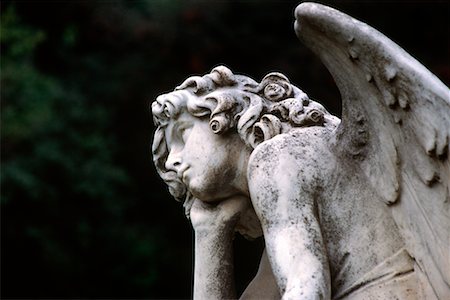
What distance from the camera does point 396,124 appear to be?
181 inches

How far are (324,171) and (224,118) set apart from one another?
0.40 meters

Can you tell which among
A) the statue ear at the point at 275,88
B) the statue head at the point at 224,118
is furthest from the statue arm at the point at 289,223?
the statue ear at the point at 275,88

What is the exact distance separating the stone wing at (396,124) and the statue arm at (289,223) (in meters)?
0.22

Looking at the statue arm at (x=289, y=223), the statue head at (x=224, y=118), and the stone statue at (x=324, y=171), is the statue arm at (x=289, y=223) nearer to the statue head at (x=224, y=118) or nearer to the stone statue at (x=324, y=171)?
the stone statue at (x=324, y=171)

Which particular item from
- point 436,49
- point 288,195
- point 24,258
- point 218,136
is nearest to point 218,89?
point 218,136

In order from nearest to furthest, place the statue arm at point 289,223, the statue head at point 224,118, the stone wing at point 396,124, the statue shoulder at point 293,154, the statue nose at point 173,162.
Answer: the stone wing at point 396,124 < the statue arm at point 289,223 < the statue shoulder at point 293,154 < the statue head at point 224,118 < the statue nose at point 173,162

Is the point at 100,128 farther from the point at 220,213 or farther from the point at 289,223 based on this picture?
the point at 289,223

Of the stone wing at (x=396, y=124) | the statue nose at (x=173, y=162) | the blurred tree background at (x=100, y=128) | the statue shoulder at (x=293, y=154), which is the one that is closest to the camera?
the stone wing at (x=396, y=124)

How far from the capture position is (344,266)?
4805 mm

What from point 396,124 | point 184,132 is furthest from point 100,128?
point 396,124

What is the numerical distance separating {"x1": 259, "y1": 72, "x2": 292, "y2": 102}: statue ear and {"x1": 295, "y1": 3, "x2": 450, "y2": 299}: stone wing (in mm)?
300

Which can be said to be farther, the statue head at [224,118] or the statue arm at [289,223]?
the statue head at [224,118]

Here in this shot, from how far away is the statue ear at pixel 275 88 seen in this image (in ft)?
16.5

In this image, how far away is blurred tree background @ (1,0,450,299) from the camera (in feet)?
49.2
